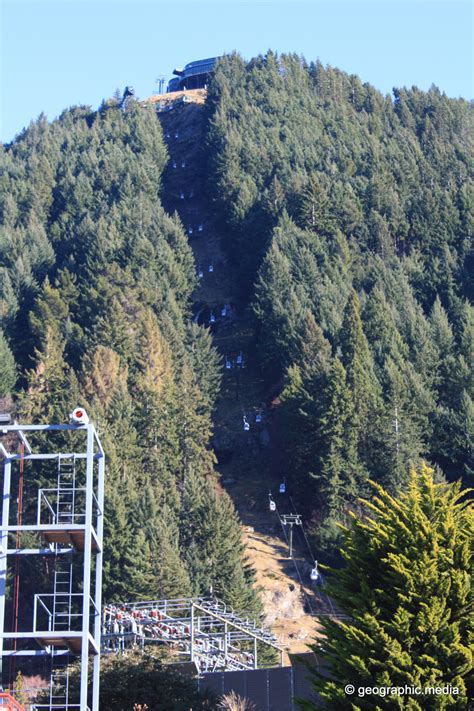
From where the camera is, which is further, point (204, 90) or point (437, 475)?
point (204, 90)

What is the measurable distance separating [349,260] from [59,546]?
62.9 metres

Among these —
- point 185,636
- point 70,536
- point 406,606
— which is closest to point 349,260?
point 185,636

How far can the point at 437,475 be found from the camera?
216 ft

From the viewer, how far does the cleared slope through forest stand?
206 ft

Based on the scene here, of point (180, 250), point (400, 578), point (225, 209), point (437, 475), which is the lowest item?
point (400, 578)

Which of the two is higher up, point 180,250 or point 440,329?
point 180,250

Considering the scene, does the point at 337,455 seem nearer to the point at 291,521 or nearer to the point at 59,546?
the point at 291,521

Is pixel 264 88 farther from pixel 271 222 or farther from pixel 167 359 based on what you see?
pixel 167 359

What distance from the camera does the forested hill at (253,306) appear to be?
6391 cm

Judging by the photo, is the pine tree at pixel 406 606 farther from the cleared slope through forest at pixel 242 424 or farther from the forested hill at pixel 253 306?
the forested hill at pixel 253 306

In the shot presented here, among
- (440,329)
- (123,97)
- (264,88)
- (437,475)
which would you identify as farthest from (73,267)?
(123,97)

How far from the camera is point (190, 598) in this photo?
45.3 metres

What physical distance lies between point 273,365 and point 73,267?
60.8 ft

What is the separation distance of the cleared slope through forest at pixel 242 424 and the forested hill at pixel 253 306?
2338mm
